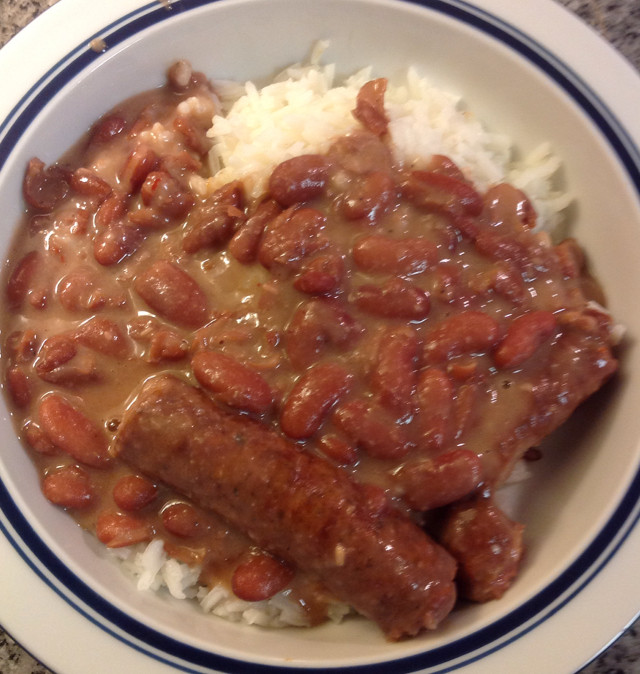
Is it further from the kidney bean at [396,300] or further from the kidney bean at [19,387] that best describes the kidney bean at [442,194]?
the kidney bean at [19,387]

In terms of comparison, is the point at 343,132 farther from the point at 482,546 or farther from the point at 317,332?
the point at 482,546

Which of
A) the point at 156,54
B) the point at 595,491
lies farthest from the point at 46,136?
the point at 595,491

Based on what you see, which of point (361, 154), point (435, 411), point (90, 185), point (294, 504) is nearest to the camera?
point (294, 504)

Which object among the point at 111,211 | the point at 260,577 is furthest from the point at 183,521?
the point at 111,211

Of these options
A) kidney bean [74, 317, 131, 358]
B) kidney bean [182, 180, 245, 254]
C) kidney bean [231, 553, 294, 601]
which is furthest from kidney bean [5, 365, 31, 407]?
kidney bean [231, 553, 294, 601]

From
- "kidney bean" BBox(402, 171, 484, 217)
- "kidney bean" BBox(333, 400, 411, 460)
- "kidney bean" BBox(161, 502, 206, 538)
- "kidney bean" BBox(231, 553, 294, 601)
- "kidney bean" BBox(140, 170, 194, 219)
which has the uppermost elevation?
"kidney bean" BBox(402, 171, 484, 217)

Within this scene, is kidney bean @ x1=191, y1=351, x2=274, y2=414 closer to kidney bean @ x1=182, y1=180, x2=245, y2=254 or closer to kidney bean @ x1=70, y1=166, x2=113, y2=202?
kidney bean @ x1=182, y1=180, x2=245, y2=254

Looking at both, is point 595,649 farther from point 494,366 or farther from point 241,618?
point 241,618
